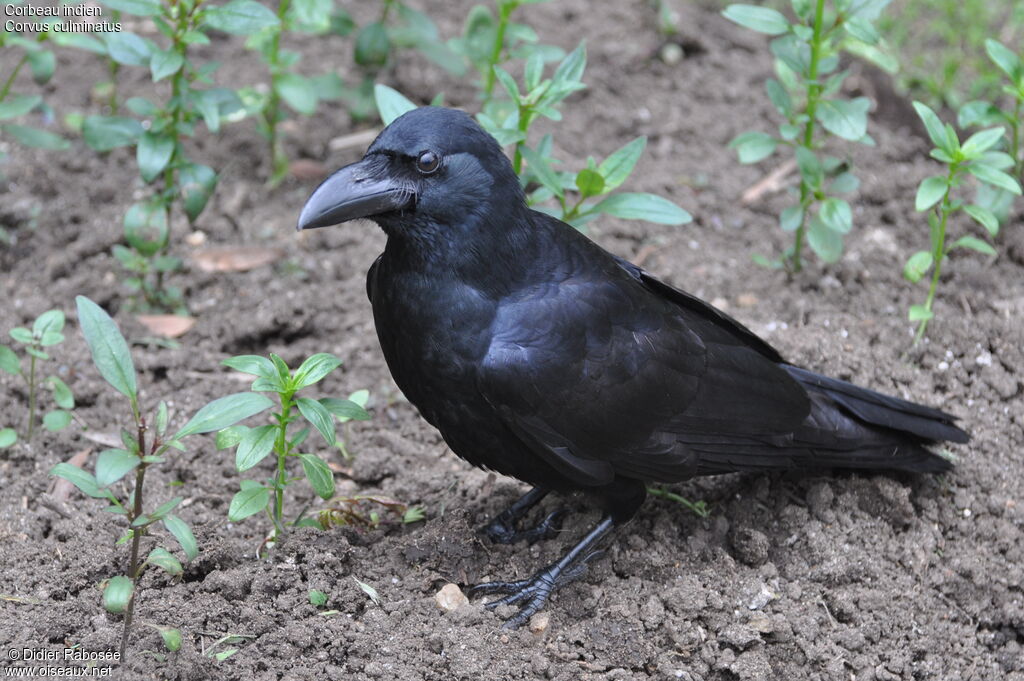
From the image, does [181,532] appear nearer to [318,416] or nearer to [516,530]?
[318,416]

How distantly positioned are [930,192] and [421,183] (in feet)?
6.32

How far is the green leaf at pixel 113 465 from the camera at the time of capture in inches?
103

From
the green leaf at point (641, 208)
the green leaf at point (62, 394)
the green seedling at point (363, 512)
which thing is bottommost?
the green seedling at point (363, 512)

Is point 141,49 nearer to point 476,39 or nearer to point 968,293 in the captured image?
point 476,39

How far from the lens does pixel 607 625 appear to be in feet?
11.3

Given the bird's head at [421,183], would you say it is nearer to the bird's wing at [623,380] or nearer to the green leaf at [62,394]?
the bird's wing at [623,380]

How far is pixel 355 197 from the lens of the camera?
3221 mm

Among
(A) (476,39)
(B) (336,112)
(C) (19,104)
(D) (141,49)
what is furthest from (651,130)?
(C) (19,104)

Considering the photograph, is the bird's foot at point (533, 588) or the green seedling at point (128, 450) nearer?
the green seedling at point (128, 450)

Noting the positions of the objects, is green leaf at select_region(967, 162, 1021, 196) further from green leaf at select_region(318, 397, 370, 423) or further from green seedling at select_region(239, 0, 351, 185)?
green seedling at select_region(239, 0, 351, 185)

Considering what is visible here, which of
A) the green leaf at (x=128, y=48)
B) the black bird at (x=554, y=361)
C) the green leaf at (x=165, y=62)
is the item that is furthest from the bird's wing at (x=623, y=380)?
the green leaf at (x=128, y=48)

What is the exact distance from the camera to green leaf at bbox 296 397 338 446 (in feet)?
10.2

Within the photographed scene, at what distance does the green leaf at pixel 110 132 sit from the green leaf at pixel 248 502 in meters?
1.73

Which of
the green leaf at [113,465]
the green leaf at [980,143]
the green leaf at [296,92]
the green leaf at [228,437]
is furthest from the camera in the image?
the green leaf at [296,92]
